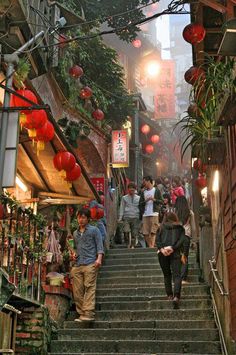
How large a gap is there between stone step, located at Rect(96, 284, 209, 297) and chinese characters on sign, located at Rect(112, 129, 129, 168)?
9.45 metres

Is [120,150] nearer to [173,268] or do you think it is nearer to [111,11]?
[111,11]

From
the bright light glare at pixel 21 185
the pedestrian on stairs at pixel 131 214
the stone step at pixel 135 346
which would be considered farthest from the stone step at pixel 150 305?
the pedestrian on stairs at pixel 131 214

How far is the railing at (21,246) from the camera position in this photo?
8.34 m

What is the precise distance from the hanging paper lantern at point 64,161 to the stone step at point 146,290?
3230 millimetres

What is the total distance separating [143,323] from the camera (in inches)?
390

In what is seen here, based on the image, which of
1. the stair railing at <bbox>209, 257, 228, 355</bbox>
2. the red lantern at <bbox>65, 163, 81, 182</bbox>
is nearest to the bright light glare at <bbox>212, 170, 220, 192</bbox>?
the stair railing at <bbox>209, 257, 228, 355</bbox>

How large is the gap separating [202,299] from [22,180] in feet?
17.0

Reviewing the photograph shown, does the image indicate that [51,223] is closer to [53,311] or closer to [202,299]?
[53,311]

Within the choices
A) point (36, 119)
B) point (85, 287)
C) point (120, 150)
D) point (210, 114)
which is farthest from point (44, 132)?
point (120, 150)

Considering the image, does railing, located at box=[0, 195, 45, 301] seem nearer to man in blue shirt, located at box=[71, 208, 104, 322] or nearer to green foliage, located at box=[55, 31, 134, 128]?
man in blue shirt, located at box=[71, 208, 104, 322]

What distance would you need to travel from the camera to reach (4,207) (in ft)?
27.3

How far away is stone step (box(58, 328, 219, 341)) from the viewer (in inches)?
359

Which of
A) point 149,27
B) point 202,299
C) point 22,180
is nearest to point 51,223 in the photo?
point 22,180

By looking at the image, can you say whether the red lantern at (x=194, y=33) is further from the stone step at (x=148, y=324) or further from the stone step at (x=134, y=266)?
the stone step at (x=148, y=324)
